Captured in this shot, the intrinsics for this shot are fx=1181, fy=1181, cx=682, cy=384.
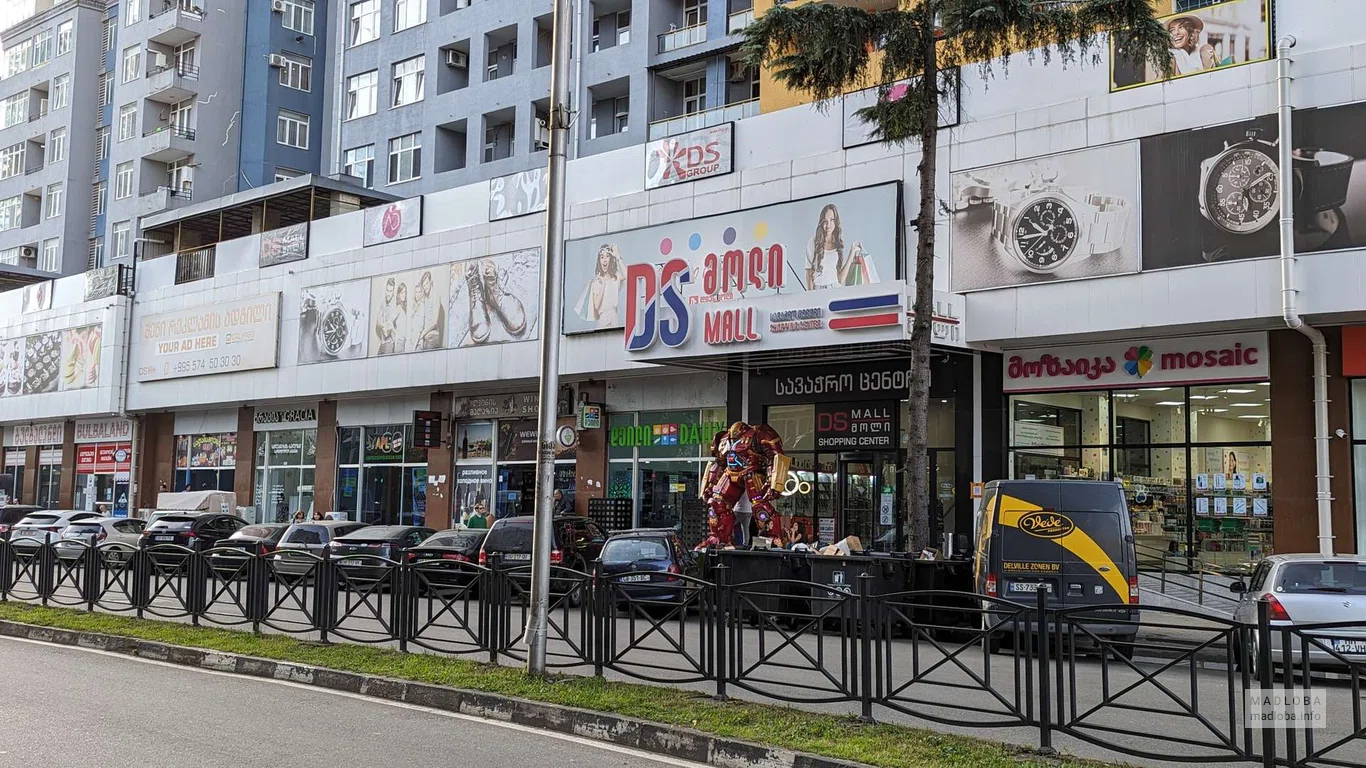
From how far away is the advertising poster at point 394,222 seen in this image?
31922 mm

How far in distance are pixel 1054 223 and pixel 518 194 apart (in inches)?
558

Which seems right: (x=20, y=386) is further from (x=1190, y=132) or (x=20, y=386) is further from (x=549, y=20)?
(x=1190, y=132)

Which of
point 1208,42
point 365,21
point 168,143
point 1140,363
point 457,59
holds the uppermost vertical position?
point 365,21

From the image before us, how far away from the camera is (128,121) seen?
174ft

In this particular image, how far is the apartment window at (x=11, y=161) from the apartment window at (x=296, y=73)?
19.5m

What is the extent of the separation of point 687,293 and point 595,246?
142 inches

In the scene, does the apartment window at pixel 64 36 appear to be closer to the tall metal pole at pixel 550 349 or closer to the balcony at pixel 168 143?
the balcony at pixel 168 143

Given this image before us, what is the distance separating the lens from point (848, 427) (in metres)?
23.4

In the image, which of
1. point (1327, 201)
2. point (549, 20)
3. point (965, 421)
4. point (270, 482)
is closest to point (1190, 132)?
point (1327, 201)

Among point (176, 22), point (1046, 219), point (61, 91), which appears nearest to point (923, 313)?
point (1046, 219)

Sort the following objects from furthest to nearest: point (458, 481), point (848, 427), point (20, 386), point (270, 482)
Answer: point (20, 386)
point (270, 482)
point (458, 481)
point (848, 427)

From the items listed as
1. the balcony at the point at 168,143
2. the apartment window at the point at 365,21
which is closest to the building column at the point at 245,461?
the apartment window at the point at 365,21

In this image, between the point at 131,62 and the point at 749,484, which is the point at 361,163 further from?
the point at 749,484

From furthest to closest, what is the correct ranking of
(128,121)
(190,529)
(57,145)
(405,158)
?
(57,145), (128,121), (405,158), (190,529)
